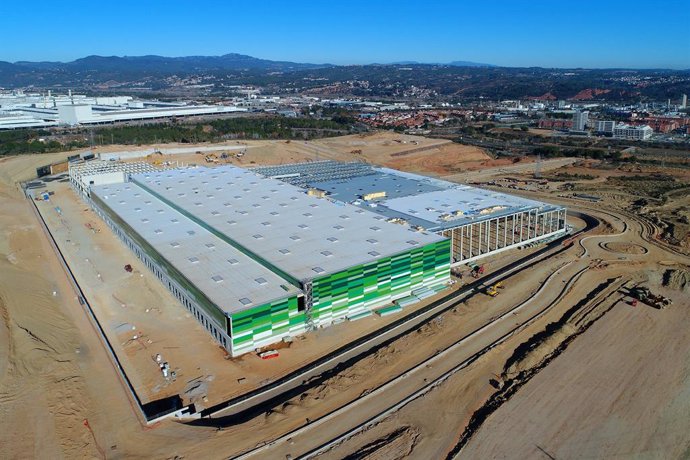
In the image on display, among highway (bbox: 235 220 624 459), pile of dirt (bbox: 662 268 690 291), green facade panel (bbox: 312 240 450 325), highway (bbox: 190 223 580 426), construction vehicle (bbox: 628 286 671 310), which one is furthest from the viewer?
pile of dirt (bbox: 662 268 690 291)

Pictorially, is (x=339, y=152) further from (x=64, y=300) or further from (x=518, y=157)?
(x=64, y=300)

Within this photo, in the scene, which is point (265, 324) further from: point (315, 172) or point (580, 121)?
point (580, 121)

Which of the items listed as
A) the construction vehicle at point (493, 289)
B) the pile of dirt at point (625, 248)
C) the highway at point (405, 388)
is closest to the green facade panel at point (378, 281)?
the construction vehicle at point (493, 289)

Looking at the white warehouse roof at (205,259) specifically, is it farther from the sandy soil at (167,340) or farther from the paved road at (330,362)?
the paved road at (330,362)

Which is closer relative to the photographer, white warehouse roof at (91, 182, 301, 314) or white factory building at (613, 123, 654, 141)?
white warehouse roof at (91, 182, 301, 314)

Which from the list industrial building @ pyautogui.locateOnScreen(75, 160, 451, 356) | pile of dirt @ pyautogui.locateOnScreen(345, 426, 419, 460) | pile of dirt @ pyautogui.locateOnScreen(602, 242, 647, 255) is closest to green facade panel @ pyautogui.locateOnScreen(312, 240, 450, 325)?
industrial building @ pyautogui.locateOnScreen(75, 160, 451, 356)

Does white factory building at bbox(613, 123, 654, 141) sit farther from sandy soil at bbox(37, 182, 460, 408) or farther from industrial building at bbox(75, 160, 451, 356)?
sandy soil at bbox(37, 182, 460, 408)
